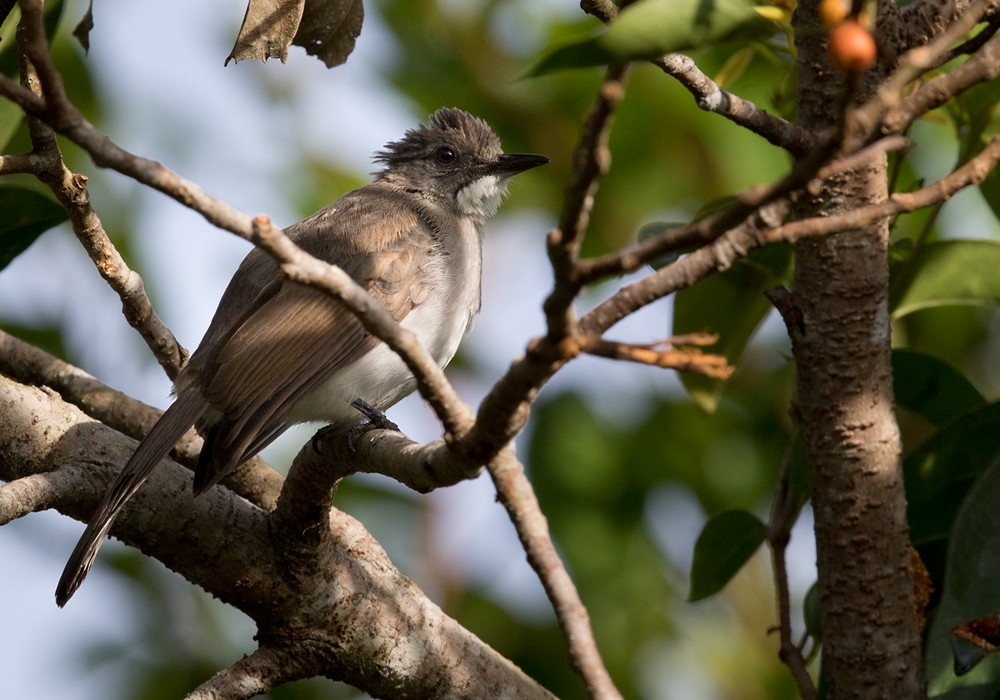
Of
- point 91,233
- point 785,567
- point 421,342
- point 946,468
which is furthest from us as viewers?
point 421,342

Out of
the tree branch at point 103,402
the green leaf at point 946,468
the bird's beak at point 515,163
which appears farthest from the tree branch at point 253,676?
the bird's beak at point 515,163

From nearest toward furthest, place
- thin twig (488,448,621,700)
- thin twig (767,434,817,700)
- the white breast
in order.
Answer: thin twig (488,448,621,700)
thin twig (767,434,817,700)
the white breast

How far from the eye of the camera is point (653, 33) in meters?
1.60

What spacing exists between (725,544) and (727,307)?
0.76 metres

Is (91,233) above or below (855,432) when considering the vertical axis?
above

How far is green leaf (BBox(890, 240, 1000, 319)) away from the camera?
3.37m

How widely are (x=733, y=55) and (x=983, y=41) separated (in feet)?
4.14

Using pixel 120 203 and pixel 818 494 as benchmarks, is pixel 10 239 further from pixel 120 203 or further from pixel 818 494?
pixel 818 494

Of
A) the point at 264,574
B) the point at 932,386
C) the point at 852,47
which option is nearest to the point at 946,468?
the point at 932,386

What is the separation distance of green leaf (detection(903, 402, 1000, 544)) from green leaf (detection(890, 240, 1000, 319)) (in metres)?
0.34

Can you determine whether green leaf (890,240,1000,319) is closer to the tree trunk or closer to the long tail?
the tree trunk

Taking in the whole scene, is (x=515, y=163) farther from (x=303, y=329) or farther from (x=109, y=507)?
(x=109, y=507)

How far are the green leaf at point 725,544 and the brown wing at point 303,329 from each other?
127 centimetres

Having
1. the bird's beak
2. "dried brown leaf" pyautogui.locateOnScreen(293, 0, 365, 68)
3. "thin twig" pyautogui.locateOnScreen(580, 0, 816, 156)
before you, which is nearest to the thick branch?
"dried brown leaf" pyautogui.locateOnScreen(293, 0, 365, 68)
